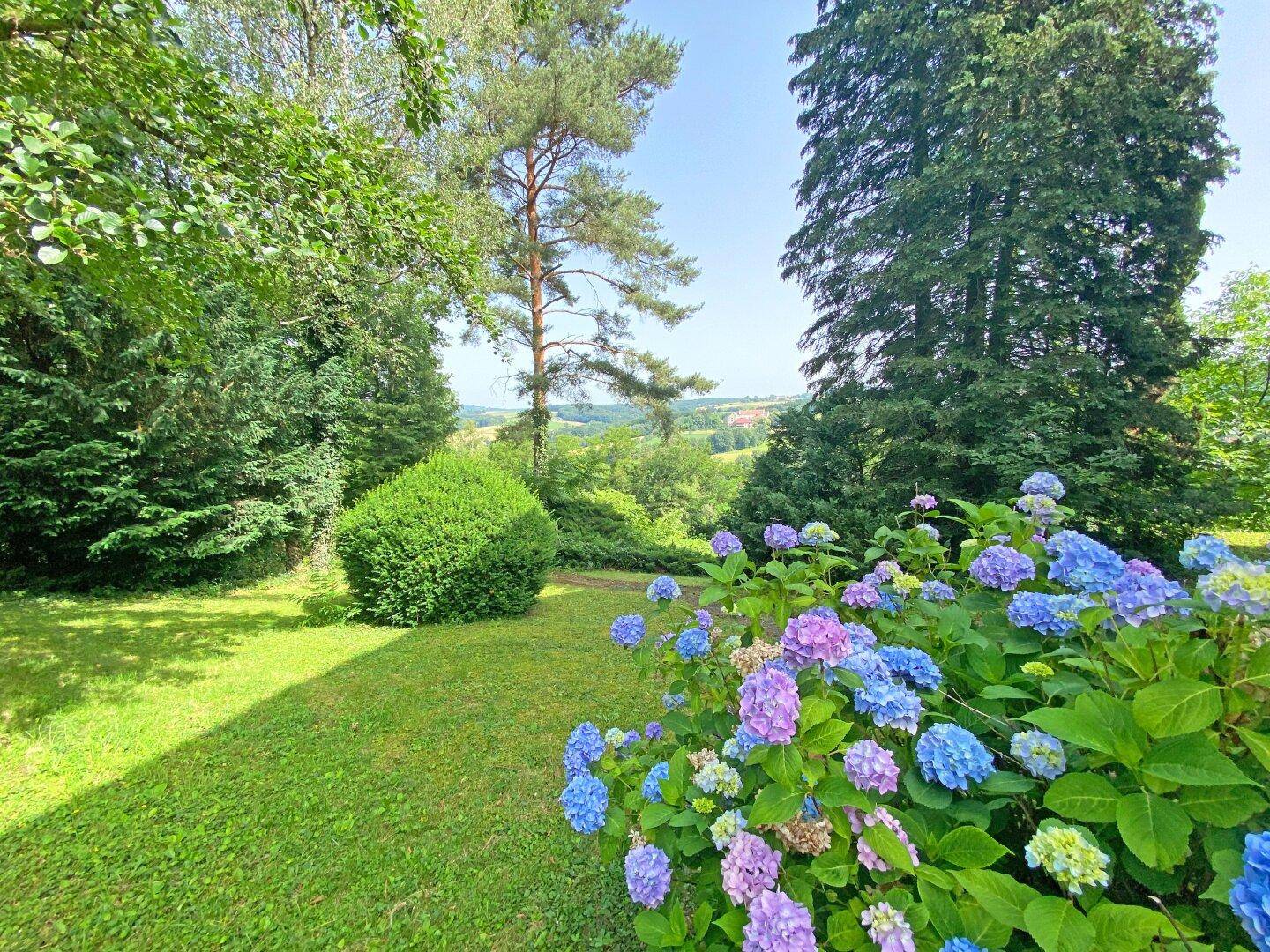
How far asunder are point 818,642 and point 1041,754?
37 centimetres

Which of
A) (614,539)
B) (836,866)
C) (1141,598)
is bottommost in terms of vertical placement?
(614,539)

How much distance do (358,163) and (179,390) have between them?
18.1 feet

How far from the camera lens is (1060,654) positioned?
3.36 feet

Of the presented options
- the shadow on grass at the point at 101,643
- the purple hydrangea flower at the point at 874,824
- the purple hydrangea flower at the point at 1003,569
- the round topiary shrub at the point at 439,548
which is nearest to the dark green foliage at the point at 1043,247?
the round topiary shrub at the point at 439,548

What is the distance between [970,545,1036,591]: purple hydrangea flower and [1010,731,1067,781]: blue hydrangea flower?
1.68 feet

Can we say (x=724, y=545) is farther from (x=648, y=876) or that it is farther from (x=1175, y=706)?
(x=1175, y=706)

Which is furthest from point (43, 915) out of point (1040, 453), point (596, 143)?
point (596, 143)

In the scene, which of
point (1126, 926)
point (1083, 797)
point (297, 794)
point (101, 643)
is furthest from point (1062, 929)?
point (101, 643)

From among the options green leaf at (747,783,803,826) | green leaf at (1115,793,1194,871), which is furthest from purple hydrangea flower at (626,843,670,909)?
green leaf at (1115,793,1194,871)

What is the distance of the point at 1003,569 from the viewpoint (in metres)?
1.24

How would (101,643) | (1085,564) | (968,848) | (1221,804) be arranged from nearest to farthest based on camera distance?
(1221,804), (968,848), (1085,564), (101,643)

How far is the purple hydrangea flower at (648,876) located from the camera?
935 mm

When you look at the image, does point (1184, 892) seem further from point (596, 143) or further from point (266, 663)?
point (596, 143)

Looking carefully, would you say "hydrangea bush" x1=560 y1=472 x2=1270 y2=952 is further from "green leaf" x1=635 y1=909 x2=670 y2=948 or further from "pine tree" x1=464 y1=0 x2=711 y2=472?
"pine tree" x1=464 y1=0 x2=711 y2=472
